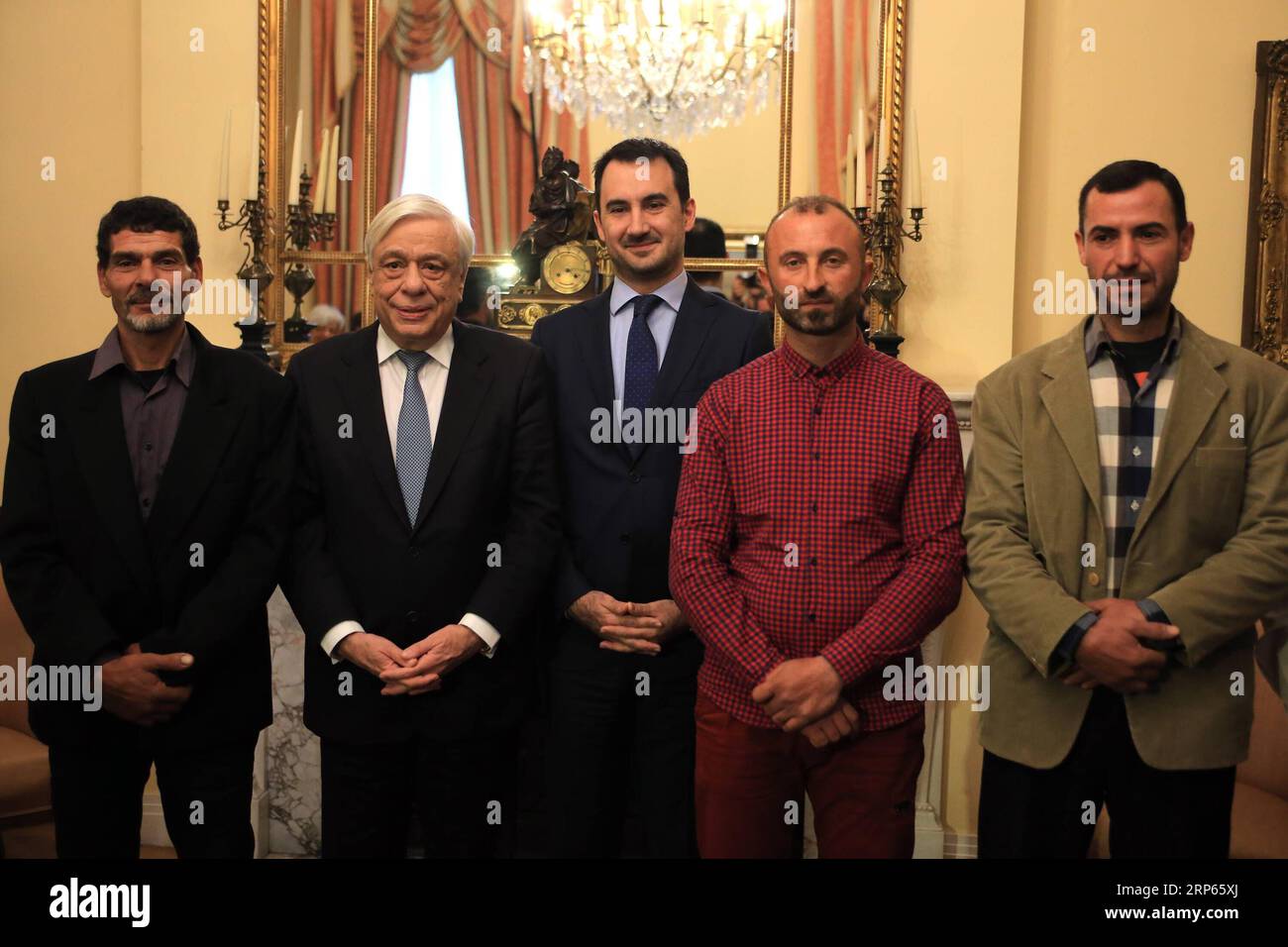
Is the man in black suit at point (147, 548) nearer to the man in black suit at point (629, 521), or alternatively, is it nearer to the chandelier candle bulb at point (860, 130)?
the man in black suit at point (629, 521)

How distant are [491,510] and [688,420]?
46 cm

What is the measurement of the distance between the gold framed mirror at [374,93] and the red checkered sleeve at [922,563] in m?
1.42

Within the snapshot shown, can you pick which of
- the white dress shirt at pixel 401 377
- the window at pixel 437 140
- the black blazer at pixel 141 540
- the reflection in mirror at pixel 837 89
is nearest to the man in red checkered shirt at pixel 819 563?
the white dress shirt at pixel 401 377

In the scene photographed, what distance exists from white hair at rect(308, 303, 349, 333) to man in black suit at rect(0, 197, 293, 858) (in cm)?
126

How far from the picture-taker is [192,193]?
11.8ft

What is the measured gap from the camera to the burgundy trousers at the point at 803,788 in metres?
2.28

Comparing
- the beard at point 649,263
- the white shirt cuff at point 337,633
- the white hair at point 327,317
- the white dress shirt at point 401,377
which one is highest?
the beard at point 649,263

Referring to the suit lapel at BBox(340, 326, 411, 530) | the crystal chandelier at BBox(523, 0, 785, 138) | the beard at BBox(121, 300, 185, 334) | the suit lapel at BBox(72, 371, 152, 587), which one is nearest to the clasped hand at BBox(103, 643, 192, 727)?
the suit lapel at BBox(72, 371, 152, 587)

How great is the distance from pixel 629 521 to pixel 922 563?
2.02 feet

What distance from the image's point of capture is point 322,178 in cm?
365

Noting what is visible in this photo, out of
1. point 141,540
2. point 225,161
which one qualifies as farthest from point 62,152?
point 141,540
